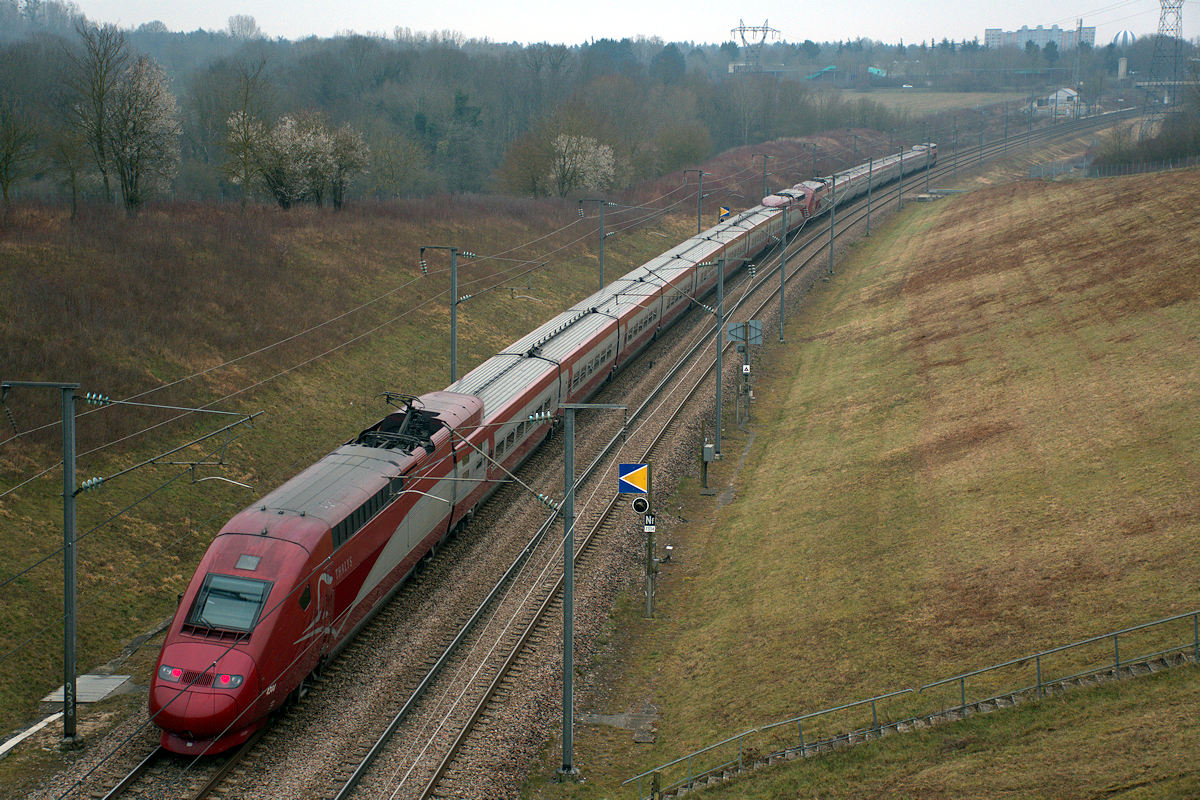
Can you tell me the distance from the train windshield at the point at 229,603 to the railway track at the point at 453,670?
2.64 metres

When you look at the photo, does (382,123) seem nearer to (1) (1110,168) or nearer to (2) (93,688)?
(1) (1110,168)

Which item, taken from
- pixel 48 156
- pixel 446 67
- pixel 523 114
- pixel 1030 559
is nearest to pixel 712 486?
pixel 1030 559

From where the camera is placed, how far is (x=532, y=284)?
64.4 meters

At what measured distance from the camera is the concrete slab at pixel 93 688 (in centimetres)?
2127

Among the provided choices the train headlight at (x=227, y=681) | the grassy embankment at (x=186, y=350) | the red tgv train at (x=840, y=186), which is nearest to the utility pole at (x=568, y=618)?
the train headlight at (x=227, y=681)

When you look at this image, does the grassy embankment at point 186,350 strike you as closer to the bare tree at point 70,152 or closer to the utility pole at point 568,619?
the bare tree at point 70,152

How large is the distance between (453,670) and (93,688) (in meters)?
8.18

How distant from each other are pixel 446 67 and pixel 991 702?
6186 inches

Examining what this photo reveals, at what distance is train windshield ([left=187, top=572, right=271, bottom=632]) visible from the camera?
63.8 feet

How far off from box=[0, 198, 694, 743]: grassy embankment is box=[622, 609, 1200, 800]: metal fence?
1365cm

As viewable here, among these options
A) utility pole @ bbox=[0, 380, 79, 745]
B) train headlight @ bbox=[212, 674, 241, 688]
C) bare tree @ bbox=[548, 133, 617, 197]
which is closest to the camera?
train headlight @ bbox=[212, 674, 241, 688]

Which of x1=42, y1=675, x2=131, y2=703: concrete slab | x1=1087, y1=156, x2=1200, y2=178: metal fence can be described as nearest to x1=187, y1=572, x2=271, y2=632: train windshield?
x1=42, y1=675, x2=131, y2=703: concrete slab

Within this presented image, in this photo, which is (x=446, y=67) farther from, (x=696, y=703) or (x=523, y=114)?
(x=696, y=703)

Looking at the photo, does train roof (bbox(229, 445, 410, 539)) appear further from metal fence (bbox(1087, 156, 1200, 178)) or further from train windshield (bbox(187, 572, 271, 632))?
metal fence (bbox(1087, 156, 1200, 178))
